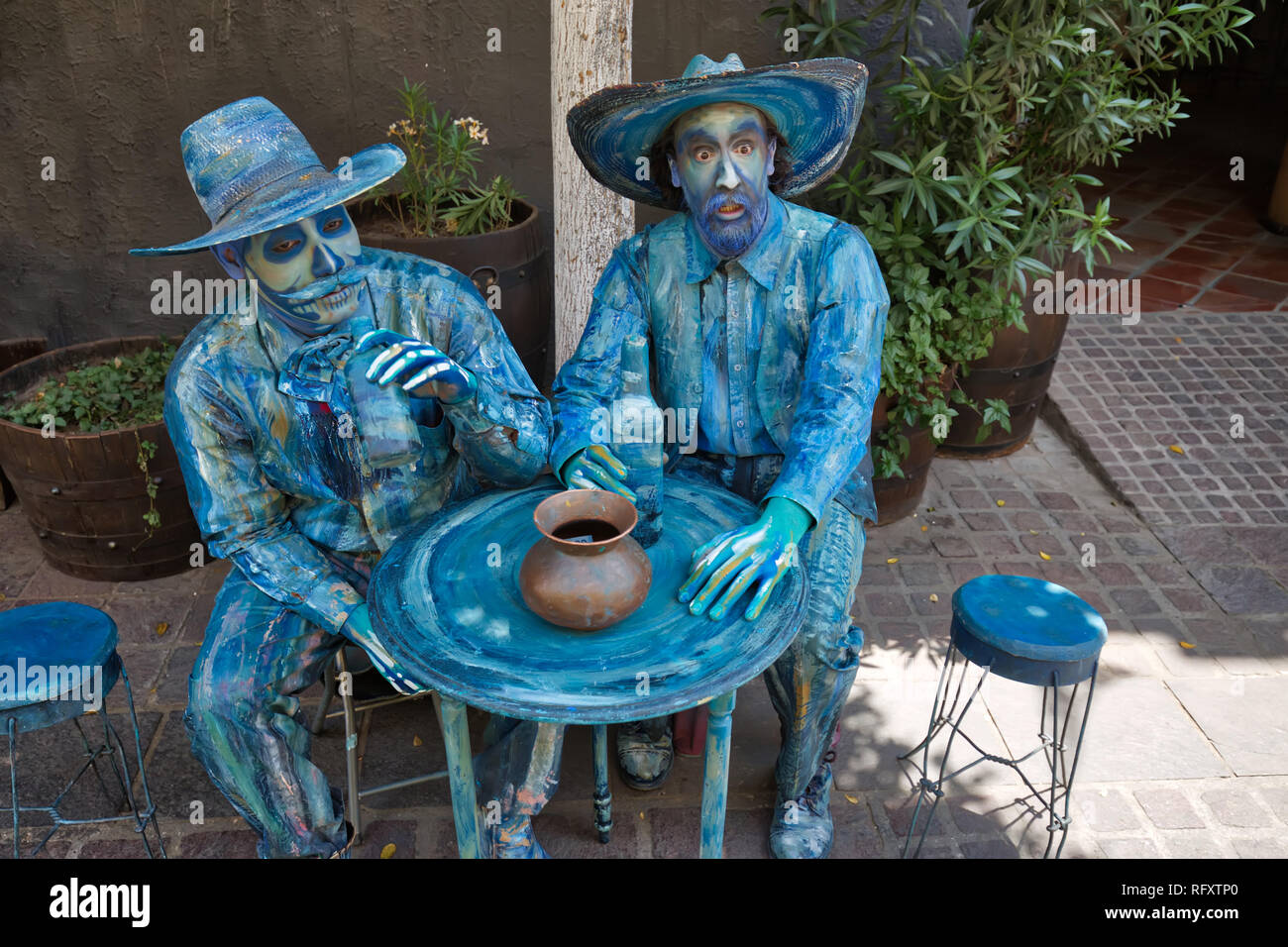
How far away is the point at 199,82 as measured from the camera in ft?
16.7

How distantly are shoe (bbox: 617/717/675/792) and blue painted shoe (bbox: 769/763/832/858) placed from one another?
398 mm

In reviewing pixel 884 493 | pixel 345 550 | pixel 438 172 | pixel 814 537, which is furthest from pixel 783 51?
pixel 345 550

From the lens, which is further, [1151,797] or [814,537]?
[1151,797]

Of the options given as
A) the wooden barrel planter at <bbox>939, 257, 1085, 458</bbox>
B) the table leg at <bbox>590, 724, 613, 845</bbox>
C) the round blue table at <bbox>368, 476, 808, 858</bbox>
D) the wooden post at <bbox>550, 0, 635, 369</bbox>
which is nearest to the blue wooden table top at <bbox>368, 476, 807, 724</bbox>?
the round blue table at <bbox>368, 476, 808, 858</bbox>

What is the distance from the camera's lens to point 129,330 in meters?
5.67

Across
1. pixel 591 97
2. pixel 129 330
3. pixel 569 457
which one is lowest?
pixel 129 330

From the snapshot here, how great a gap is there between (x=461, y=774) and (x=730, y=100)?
1.89m

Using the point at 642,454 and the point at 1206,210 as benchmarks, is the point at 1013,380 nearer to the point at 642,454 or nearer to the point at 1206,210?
the point at 642,454

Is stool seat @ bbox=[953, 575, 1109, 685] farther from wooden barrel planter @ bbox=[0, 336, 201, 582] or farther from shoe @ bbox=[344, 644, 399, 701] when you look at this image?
wooden barrel planter @ bbox=[0, 336, 201, 582]

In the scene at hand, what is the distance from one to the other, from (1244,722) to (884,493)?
1.70 metres

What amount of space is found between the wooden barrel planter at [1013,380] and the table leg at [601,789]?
9.15 feet

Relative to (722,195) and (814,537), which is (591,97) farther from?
(814,537)

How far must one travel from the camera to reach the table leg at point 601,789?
2.96 meters

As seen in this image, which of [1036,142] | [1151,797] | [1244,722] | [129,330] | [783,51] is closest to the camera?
[1151,797]
